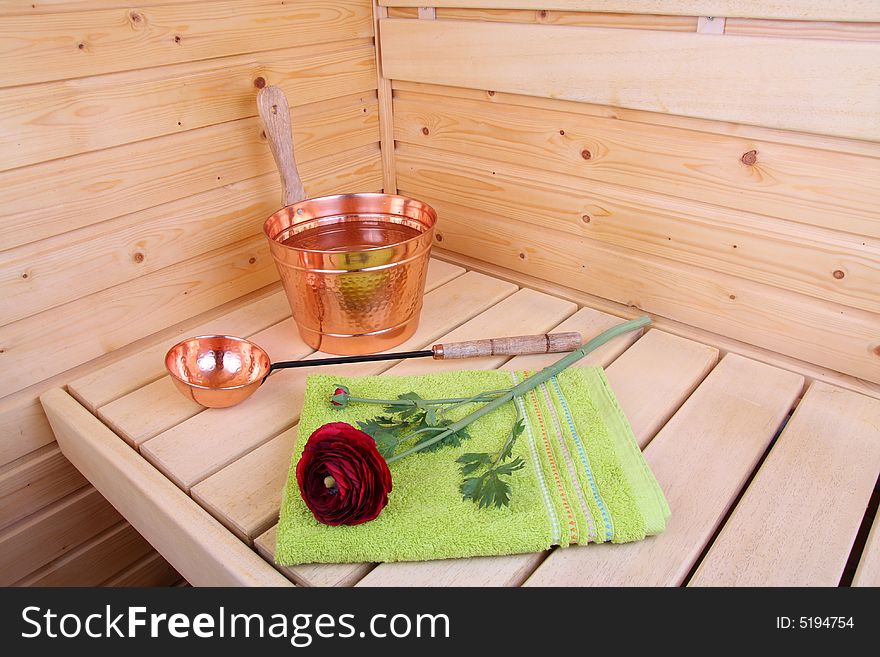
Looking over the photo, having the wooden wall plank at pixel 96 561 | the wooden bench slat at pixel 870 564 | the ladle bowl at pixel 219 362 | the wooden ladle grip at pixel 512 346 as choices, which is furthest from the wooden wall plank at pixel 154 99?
the wooden bench slat at pixel 870 564

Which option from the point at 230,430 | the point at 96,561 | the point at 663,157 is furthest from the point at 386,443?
the point at 96,561

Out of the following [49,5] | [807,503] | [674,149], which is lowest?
[807,503]

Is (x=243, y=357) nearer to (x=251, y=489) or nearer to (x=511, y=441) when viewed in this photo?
(x=251, y=489)

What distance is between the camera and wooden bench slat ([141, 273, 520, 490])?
81 cm

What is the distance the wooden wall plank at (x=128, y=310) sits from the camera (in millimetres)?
929

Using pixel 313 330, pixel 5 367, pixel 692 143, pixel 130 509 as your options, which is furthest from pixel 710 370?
pixel 5 367

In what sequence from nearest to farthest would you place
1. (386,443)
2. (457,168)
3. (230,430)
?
(386,443)
(230,430)
(457,168)

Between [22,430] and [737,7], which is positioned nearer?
[737,7]

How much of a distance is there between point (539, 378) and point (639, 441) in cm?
14

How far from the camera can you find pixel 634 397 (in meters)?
0.91

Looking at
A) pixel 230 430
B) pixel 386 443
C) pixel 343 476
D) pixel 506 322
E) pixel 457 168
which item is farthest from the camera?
pixel 457 168

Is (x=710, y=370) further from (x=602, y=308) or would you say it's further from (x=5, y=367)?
(x=5, y=367)

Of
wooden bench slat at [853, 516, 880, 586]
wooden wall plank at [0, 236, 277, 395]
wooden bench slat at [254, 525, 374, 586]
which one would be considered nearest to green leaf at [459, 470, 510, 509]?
wooden bench slat at [254, 525, 374, 586]

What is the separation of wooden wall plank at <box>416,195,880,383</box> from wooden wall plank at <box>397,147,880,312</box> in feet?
0.05
